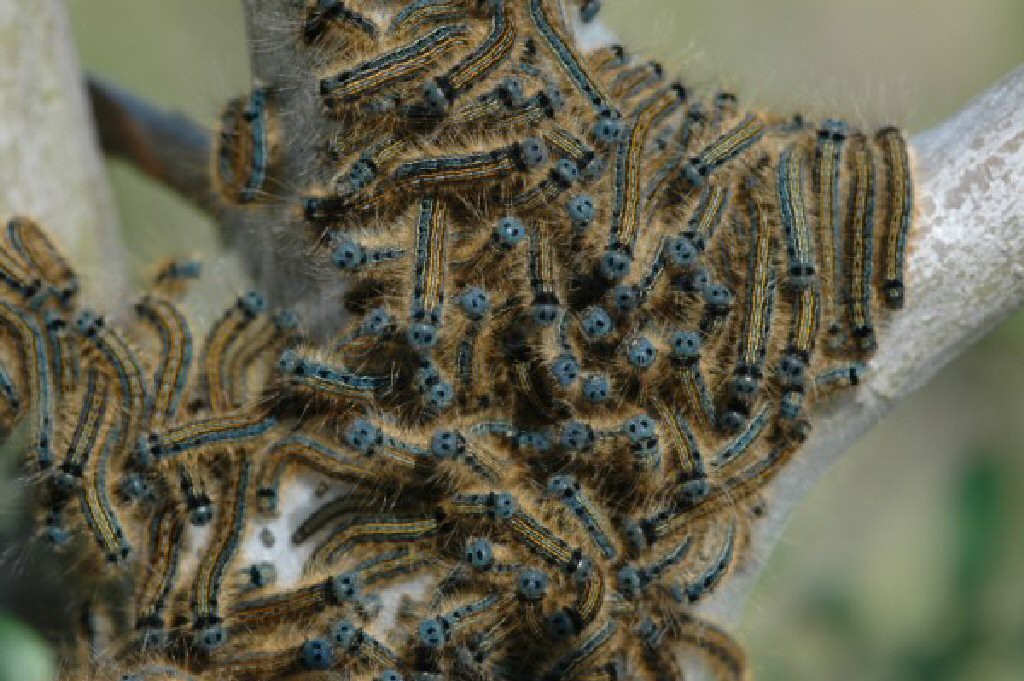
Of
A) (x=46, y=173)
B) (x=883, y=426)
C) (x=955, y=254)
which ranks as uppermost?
(x=46, y=173)

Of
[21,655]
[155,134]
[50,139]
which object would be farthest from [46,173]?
[21,655]

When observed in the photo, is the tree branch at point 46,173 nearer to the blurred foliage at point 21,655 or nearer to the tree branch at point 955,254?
the blurred foliage at point 21,655

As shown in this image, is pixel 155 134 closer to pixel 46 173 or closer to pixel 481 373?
pixel 46 173

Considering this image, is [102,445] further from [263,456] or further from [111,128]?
[111,128]

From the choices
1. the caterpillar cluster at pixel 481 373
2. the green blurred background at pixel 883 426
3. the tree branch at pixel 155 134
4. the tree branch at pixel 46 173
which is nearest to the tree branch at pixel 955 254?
the caterpillar cluster at pixel 481 373

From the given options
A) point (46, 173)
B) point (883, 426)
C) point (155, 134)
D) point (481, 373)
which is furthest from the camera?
point (883, 426)

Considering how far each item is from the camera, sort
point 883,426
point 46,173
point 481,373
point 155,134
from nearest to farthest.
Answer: point 481,373
point 46,173
point 155,134
point 883,426

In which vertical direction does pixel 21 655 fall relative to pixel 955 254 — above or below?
above
